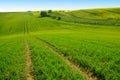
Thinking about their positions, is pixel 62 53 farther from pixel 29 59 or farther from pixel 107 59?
pixel 107 59

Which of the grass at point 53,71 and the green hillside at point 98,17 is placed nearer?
the grass at point 53,71

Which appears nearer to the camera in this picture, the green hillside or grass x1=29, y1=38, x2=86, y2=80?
grass x1=29, y1=38, x2=86, y2=80

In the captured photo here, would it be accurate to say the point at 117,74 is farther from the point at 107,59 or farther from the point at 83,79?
the point at 107,59

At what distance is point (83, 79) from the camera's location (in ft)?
53.1

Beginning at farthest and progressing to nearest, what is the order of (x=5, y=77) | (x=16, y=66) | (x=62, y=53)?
1. (x=62, y=53)
2. (x=16, y=66)
3. (x=5, y=77)

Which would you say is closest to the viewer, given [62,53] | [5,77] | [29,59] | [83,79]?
[83,79]

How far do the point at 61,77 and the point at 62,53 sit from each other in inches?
414

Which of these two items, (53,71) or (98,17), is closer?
(53,71)

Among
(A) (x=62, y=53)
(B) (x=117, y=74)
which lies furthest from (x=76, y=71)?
(A) (x=62, y=53)

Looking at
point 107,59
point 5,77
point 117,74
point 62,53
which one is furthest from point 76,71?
point 62,53

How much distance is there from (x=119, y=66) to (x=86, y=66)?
328cm

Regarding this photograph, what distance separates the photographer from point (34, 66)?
20469 mm

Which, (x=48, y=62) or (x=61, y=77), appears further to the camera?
(x=48, y=62)

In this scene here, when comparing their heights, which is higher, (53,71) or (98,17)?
(53,71)
